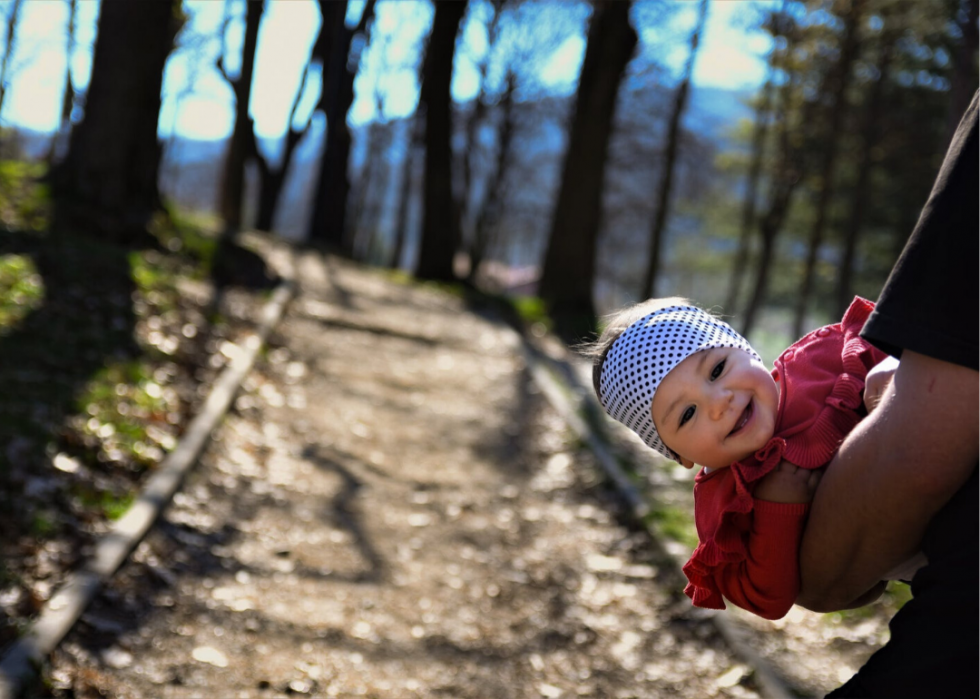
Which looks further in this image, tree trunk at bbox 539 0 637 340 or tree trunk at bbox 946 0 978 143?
tree trunk at bbox 539 0 637 340

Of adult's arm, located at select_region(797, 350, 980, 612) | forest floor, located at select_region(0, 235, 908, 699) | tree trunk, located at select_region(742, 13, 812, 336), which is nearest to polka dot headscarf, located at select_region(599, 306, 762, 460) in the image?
adult's arm, located at select_region(797, 350, 980, 612)

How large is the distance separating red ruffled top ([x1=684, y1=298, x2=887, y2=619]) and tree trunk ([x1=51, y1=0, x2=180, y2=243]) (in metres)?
8.76

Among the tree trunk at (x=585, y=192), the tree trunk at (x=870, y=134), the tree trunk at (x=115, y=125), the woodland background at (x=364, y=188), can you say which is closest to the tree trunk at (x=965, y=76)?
the woodland background at (x=364, y=188)

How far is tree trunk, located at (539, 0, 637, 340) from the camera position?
1412cm

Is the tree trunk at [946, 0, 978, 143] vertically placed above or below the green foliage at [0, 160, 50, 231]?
above

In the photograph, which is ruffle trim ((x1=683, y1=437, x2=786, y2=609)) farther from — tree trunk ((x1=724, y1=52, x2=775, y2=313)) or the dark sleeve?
tree trunk ((x1=724, y1=52, x2=775, y2=313))

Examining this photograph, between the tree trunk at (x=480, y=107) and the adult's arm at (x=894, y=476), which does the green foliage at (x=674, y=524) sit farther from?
the tree trunk at (x=480, y=107)

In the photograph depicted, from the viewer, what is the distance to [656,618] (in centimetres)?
502

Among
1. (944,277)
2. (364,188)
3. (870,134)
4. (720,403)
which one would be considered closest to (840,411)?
(720,403)

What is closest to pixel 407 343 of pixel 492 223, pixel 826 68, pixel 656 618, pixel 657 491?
pixel 657 491

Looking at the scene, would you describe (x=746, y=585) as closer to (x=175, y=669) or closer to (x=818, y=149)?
(x=175, y=669)

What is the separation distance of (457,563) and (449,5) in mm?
13865

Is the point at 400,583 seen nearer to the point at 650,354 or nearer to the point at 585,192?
the point at 650,354

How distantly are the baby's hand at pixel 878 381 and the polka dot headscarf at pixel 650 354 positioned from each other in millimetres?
261
